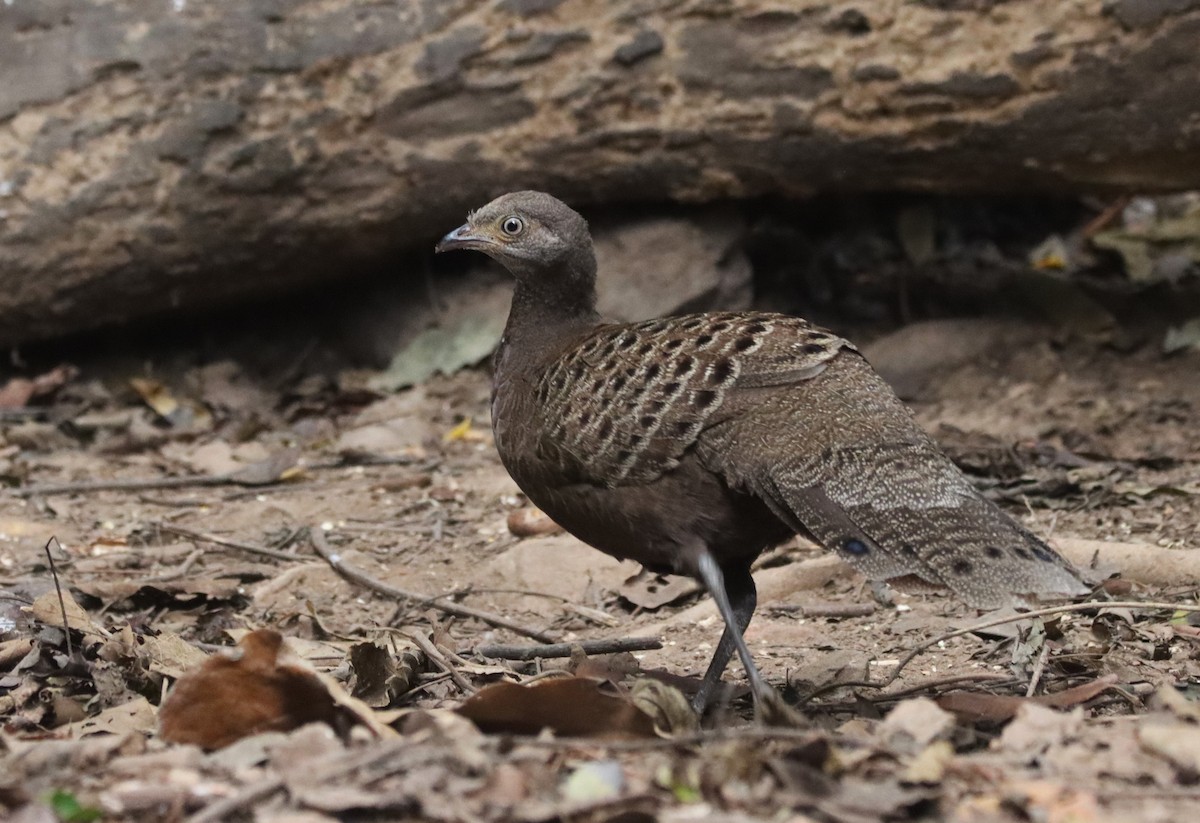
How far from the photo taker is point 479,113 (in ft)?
25.6

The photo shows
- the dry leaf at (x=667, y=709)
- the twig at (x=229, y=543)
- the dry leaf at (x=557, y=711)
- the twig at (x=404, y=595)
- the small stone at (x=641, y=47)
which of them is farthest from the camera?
the small stone at (x=641, y=47)

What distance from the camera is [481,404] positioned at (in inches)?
326

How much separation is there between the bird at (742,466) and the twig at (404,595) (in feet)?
2.55

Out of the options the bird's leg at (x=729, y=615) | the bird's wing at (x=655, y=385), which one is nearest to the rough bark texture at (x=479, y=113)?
the bird's wing at (x=655, y=385)

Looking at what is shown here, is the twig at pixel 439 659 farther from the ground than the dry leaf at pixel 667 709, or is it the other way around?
the dry leaf at pixel 667 709

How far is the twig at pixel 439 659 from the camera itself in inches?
174

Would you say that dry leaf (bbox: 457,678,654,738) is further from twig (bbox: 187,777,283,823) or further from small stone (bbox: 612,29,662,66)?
small stone (bbox: 612,29,662,66)

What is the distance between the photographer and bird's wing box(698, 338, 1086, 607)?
3955 mm

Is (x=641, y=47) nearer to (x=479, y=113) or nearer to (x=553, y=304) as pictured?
(x=479, y=113)

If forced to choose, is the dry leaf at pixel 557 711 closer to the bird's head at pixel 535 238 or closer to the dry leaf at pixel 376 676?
the dry leaf at pixel 376 676

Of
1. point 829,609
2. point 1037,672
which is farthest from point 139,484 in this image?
point 1037,672

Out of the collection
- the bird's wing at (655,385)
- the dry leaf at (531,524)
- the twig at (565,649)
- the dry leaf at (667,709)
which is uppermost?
the bird's wing at (655,385)

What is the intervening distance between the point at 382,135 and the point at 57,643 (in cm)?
393

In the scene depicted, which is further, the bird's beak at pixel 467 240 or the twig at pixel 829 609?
the twig at pixel 829 609
